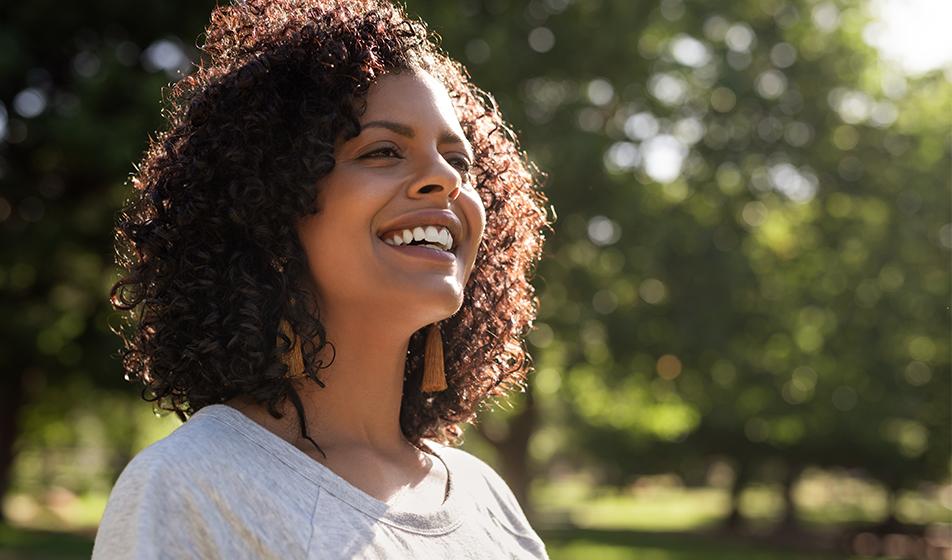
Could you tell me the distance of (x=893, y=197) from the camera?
17141 mm

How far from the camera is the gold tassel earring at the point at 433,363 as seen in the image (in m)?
2.53

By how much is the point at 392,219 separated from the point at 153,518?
71cm

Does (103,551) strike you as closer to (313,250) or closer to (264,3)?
(313,250)

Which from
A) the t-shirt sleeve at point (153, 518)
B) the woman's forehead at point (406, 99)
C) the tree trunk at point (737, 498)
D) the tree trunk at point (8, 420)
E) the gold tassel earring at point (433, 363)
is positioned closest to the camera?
the t-shirt sleeve at point (153, 518)

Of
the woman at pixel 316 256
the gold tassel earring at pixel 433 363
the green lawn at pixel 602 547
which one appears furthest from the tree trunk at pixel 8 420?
the woman at pixel 316 256

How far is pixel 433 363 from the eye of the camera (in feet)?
8.38

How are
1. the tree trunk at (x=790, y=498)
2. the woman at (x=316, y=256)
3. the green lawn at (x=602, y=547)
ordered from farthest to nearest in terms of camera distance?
the tree trunk at (x=790, y=498) < the green lawn at (x=602, y=547) < the woman at (x=316, y=256)

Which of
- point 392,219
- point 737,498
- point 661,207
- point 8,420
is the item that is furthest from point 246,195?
point 737,498

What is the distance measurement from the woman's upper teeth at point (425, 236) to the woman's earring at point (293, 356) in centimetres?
26

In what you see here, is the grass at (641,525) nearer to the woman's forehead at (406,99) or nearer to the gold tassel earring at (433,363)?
the gold tassel earring at (433,363)

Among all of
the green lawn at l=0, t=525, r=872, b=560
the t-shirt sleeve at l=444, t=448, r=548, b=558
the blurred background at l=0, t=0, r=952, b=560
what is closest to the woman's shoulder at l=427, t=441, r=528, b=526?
the t-shirt sleeve at l=444, t=448, r=548, b=558

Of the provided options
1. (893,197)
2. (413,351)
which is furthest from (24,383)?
(413,351)

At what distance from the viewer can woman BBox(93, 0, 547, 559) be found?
206 cm

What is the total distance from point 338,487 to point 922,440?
26956mm
